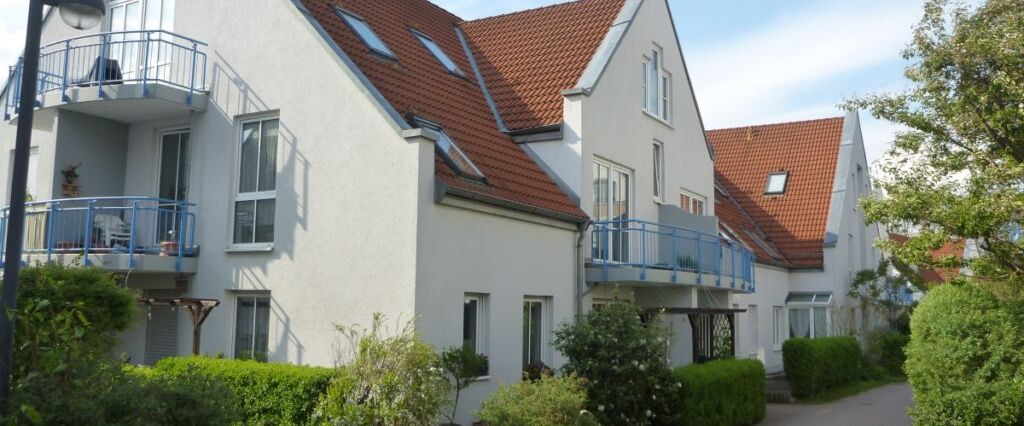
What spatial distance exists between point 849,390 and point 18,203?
69.4 feet

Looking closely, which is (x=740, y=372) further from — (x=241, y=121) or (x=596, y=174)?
(x=241, y=121)

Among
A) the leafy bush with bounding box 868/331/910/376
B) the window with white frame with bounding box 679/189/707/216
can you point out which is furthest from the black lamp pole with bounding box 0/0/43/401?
the leafy bush with bounding box 868/331/910/376

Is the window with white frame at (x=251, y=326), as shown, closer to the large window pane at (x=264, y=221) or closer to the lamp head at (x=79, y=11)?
the large window pane at (x=264, y=221)

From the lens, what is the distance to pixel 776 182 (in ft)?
98.1

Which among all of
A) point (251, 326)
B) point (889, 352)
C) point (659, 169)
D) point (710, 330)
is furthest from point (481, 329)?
point (889, 352)

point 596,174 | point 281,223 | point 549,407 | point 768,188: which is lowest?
point 549,407

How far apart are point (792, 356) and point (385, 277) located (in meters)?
12.4

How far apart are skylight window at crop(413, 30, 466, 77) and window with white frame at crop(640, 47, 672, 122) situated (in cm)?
419

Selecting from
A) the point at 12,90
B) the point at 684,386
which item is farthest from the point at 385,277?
the point at 12,90

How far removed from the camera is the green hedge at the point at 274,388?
35.2 feet

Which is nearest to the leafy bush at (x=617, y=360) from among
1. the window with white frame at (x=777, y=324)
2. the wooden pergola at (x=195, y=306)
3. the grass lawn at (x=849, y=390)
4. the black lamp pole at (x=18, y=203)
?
the wooden pergola at (x=195, y=306)

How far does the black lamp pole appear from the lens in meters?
6.58

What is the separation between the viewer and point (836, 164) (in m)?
29.1

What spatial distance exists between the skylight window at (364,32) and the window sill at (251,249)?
3.84 m
